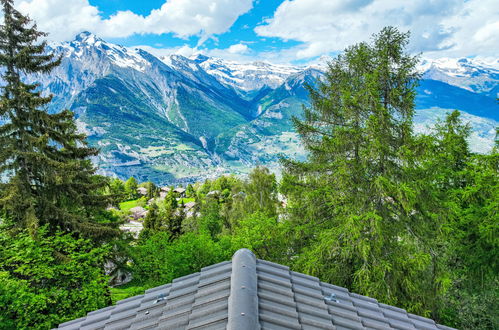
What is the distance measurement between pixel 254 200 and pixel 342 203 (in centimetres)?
2078

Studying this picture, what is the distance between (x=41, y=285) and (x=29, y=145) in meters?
5.68

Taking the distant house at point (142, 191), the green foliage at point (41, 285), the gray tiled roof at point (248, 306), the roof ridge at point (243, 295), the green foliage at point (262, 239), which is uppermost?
the roof ridge at point (243, 295)

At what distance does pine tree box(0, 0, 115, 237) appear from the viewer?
11414 millimetres

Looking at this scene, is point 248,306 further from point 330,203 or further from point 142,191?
point 142,191

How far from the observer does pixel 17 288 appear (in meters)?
9.09

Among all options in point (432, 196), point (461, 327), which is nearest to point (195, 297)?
point (432, 196)

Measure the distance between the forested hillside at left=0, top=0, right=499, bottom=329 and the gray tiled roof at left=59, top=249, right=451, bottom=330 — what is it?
234 inches

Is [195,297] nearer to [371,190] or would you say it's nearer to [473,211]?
[371,190]

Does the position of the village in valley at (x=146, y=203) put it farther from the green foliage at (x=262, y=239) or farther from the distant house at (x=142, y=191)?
the green foliage at (x=262, y=239)

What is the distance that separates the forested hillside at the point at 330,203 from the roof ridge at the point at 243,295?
22.3ft

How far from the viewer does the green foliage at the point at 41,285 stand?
356 inches

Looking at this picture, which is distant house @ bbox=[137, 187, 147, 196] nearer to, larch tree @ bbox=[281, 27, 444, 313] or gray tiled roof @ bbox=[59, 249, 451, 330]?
larch tree @ bbox=[281, 27, 444, 313]

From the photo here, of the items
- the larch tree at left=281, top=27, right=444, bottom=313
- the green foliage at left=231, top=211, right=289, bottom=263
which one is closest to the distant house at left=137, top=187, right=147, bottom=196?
the green foliage at left=231, top=211, right=289, bottom=263

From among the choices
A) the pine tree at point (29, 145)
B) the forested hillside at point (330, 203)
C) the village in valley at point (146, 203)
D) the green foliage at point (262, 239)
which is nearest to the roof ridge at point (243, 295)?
the forested hillside at point (330, 203)
